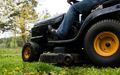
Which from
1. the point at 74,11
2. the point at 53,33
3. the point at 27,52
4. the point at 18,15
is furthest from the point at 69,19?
the point at 18,15

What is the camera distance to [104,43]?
6.62 m

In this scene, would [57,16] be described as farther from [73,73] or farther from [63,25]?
[73,73]

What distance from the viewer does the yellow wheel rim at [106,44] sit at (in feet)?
21.1

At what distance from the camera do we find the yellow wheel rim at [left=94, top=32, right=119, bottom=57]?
6.43 metres

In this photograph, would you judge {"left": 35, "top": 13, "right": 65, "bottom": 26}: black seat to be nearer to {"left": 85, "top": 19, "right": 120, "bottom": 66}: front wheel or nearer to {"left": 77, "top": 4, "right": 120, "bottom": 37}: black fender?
{"left": 77, "top": 4, "right": 120, "bottom": 37}: black fender

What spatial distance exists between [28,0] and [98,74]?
48.0 metres

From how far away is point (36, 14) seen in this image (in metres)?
49.9

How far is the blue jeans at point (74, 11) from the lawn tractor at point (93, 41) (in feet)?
0.43

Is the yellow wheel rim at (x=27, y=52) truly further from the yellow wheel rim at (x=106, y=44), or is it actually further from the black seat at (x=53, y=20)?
the yellow wheel rim at (x=106, y=44)

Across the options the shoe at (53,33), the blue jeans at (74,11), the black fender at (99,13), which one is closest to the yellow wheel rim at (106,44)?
the black fender at (99,13)

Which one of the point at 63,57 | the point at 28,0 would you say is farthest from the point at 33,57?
the point at 28,0

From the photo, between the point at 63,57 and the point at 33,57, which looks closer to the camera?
the point at 63,57

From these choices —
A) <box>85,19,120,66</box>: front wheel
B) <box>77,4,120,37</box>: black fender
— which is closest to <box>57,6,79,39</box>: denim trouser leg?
<box>77,4,120,37</box>: black fender

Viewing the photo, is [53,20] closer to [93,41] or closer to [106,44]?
[93,41]
